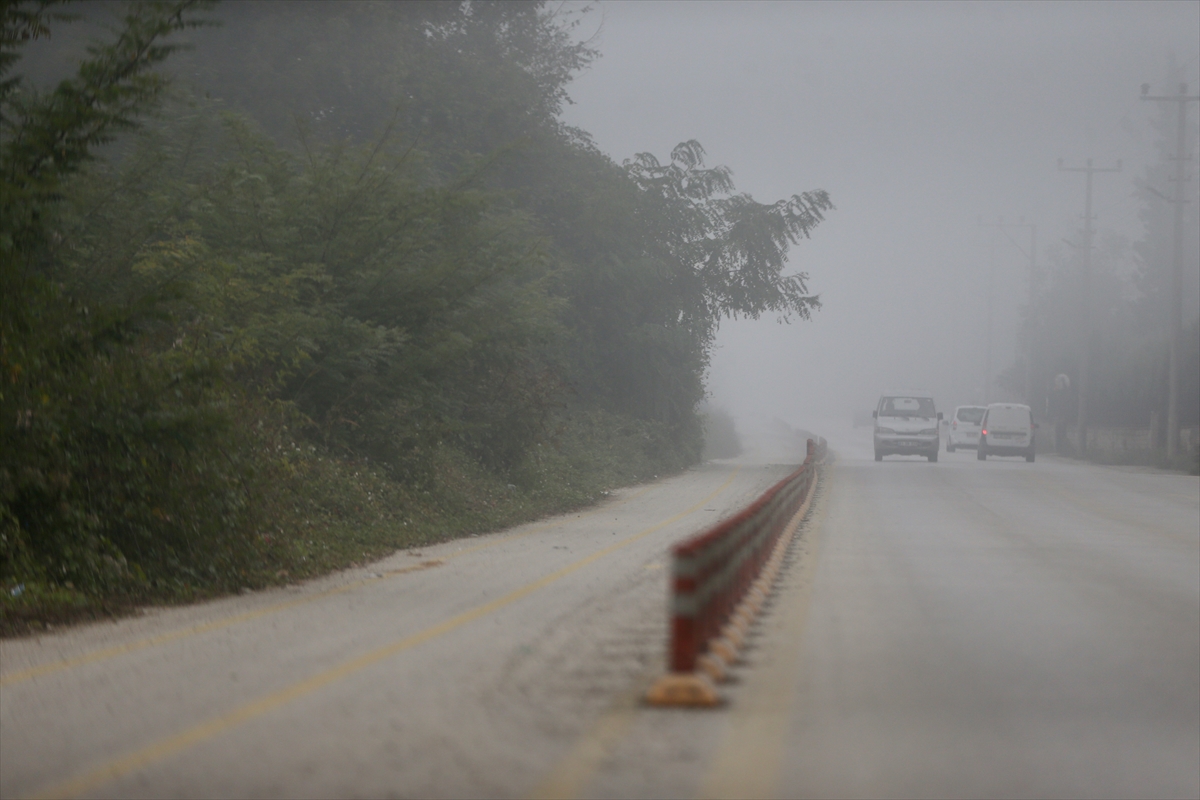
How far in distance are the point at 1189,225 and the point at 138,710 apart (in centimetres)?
11030

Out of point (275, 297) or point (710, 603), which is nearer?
point (710, 603)

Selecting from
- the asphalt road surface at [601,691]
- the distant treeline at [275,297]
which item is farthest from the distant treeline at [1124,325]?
the asphalt road surface at [601,691]

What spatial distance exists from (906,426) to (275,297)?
105 ft

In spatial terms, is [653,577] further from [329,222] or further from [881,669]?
[329,222]

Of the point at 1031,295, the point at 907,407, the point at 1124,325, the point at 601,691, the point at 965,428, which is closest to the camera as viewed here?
the point at 601,691

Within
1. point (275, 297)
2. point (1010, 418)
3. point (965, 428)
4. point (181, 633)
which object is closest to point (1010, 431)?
point (1010, 418)

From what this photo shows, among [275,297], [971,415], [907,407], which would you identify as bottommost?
[971,415]

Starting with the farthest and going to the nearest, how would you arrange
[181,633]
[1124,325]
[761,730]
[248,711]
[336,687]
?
[1124,325] < [181,633] < [336,687] < [248,711] < [761,730]

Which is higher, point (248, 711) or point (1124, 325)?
point (1124, 325)

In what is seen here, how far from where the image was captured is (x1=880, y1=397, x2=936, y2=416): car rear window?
45.9m

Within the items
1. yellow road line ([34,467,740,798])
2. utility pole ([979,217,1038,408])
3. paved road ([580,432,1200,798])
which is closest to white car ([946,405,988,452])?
utility pole ([979,217,1038,408])

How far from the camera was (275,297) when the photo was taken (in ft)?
56.4

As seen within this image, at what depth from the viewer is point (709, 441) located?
2506 inches

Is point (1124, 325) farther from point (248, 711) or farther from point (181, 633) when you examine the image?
point (248, 711)
